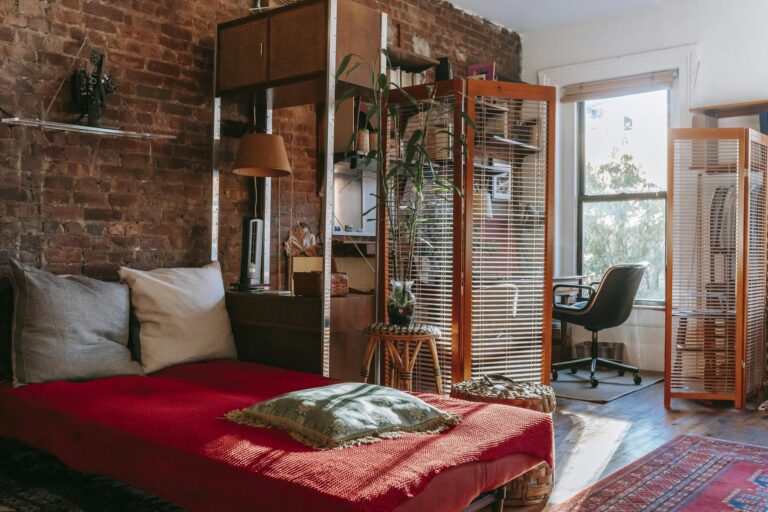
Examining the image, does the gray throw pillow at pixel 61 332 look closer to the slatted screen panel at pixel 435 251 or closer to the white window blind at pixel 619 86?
the slatted screen panel at pixel 435 251

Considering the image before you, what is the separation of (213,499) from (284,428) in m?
0.37

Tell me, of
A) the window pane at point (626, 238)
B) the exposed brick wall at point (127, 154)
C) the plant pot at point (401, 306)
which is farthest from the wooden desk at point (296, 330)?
the window pane at point (626, 238)

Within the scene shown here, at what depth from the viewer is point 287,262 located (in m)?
4.70

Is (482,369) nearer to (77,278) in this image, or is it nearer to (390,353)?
(390,353)

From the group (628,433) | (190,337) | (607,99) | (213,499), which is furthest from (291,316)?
(607,99)

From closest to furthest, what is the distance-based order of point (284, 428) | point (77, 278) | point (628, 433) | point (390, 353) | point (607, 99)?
1. point (284, 428)
2. point (77, 278)
3. point (390, 353)
4. point (628, 433)
5. point (607, 99)

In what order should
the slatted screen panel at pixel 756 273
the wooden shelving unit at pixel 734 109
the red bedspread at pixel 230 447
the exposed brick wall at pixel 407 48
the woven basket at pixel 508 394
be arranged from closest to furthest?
the red bedspread at pixel 230 447, the woven basket at pixel 508 394, the exposed brick wall at pixel 407 48, the slatted screen panel at pixel 756 273, the wooden shelving unit at pixel 734 109

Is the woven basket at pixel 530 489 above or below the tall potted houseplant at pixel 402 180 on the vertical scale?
below

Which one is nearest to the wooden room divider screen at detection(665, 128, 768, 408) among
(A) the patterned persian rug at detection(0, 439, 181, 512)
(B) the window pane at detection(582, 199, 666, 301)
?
(B) the window pane at detection(582, 199, 666, 301)

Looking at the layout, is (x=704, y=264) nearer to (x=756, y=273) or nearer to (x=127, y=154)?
(x=756, y=273)

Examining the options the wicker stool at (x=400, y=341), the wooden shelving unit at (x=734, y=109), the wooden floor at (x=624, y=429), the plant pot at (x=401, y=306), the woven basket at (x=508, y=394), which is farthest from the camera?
the wooden shelving unit at (x=734, y=109)

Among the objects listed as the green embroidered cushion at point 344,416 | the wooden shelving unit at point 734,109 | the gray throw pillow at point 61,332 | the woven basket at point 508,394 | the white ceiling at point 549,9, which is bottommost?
the woven basket at point 508,394

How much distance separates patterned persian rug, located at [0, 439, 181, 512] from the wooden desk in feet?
3.40

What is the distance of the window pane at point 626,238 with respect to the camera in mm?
6578
